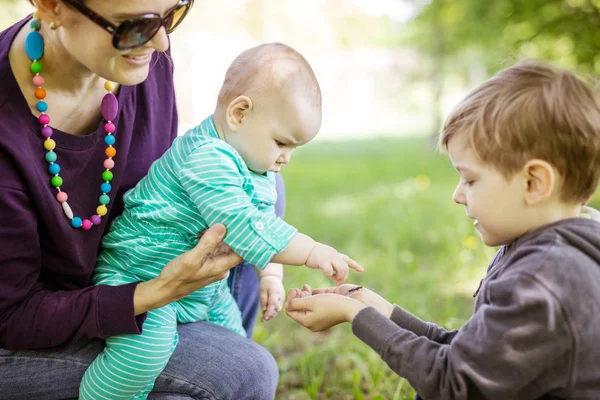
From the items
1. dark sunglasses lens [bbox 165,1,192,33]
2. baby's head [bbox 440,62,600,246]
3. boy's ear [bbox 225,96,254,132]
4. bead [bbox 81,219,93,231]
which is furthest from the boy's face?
bead [bbox 81,219,93,231]

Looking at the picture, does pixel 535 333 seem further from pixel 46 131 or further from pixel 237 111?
pixel 46 131

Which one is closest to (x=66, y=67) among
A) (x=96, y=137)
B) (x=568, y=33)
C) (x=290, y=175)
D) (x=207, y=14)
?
(x=96, y=137)

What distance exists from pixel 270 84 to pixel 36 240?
2.51ft

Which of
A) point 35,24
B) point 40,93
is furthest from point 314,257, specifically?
point 35,24

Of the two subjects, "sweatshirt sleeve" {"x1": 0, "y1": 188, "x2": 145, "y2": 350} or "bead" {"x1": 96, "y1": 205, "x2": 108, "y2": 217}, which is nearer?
"sweatshirt sleeve" {"x1": 0, "y1": 188, "x2": 145, "y2": 350}

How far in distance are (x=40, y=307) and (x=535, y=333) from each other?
4.14 feet

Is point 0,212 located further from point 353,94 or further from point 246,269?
point 353,94

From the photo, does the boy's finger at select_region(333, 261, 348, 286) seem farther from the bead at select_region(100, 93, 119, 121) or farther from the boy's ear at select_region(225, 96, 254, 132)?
the bead at select_region(100, 93, 119, 121)

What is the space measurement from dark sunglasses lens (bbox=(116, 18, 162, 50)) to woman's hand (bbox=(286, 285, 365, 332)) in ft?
2.63

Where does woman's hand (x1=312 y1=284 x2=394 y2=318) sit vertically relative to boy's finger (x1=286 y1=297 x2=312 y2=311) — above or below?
above

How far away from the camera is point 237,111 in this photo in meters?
1.88

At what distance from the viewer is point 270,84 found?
185cm

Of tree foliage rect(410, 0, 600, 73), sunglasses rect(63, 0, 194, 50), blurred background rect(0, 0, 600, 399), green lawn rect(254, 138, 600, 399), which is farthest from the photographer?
tree foliage rect(410, 0, 600, 73)

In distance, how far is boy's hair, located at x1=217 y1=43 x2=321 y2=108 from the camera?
6.10 feet
